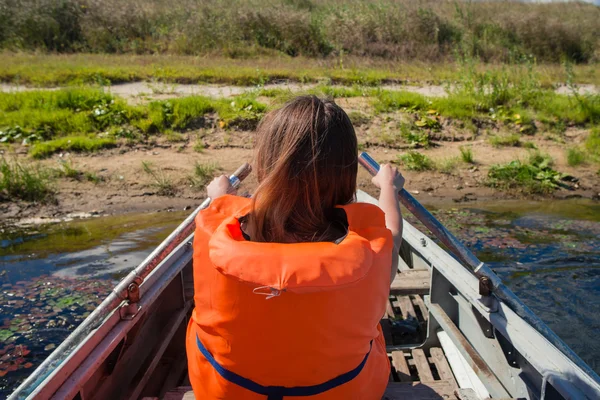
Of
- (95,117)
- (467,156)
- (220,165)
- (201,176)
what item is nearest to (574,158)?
(467,156)

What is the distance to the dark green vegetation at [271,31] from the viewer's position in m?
14.4

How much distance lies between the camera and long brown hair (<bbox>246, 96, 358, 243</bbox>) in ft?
5.08

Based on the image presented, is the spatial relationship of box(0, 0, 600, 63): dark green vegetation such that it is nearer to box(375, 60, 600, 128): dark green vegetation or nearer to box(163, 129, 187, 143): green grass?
box(375, 60, 600, 128): dark green vegetation

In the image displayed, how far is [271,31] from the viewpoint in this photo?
15.2m

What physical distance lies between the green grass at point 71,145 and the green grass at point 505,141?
5742mm

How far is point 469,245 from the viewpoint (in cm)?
565

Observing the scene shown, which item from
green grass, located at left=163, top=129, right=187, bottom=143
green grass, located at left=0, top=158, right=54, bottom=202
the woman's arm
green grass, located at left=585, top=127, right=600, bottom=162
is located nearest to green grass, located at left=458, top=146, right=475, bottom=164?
green grass, located at left=585, top=127, right=600, bottom=162

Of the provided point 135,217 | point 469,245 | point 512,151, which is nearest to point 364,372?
point 469,245

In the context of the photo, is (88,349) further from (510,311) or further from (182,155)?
(182,155)

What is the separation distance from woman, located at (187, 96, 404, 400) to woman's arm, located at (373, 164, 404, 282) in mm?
329

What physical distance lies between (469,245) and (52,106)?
661 cm

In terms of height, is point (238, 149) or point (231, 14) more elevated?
point (231, 14)

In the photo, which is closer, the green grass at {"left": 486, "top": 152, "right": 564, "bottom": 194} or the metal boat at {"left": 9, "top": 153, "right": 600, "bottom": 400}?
the metal boat at {"left": 9, "top": 153, "right": 600, "bottom": 400}

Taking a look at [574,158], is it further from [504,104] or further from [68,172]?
[68,172]
